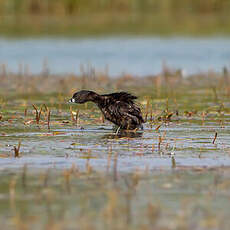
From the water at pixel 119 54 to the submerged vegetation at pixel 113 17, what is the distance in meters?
2.59

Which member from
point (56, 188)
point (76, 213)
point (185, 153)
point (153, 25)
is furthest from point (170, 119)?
point (153, 25)

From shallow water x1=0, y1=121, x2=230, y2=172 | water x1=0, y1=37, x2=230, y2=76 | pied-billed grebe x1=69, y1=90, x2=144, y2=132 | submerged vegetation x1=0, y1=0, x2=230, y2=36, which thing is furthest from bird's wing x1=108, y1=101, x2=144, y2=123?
submerged vegetation x1=0, y1=0, x2=230, y2=36

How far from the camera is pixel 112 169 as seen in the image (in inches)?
310

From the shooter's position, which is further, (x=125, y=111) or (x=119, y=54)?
(x=119, y=54)

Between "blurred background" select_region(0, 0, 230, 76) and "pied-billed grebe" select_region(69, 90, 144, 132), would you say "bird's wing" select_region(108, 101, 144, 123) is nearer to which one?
"pied-billed grebe" select_region(69, 90, 144, 132)

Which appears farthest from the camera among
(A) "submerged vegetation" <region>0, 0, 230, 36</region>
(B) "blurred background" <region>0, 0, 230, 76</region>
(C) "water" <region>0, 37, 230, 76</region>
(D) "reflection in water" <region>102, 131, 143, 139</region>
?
(A) "submerged vegetation" <region>0, 0, 230, 36</region>

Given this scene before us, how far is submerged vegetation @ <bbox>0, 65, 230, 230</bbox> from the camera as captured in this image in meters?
6.05

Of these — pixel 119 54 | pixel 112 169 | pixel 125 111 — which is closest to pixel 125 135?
pixel 125 111

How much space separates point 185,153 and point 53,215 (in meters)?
3.12

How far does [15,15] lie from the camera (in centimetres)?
3928

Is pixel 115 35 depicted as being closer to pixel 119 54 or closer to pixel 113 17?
pixel 119 54

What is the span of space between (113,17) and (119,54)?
45.6ft

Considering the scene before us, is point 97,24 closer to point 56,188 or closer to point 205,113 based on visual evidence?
point 205,113

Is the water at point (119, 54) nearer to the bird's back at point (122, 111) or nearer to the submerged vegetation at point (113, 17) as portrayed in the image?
the submerged vegetation at point (113, 17)
